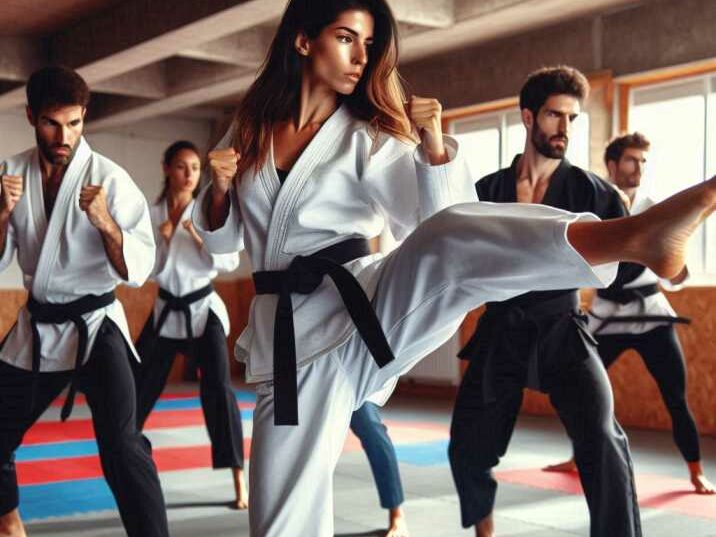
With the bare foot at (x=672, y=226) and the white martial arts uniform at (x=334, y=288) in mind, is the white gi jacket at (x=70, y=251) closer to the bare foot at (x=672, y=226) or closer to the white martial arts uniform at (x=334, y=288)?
the white martial arts uniform at (x=334, y=288)

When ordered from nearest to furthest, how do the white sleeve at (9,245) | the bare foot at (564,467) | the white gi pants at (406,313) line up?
the white gi pants at (406,313)
the white sleeve at (9,245)
the bare foot at (564,467)

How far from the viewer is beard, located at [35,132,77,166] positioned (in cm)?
314

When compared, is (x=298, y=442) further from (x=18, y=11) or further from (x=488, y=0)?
(x=18, y=11)

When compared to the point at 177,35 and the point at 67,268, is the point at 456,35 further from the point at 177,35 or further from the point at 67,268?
the point at 67,268

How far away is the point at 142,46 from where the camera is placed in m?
7.29

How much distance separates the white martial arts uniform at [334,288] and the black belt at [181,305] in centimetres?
227

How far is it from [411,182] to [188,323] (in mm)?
2596

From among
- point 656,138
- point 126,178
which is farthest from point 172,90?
point 126,178

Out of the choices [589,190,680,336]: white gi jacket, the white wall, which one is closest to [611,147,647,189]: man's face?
[589,190,680,336]: white gi jacket

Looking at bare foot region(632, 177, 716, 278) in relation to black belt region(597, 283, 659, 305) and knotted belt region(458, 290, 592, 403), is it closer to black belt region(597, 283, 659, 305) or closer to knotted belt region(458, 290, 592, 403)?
knotted belt region(458, 290, 592, 403)

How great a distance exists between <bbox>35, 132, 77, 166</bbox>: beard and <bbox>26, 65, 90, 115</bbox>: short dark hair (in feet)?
0.38

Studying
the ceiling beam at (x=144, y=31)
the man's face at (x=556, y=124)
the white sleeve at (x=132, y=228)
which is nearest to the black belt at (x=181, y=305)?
the white sleeve at (x=132, y=228)

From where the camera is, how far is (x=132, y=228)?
120 inches

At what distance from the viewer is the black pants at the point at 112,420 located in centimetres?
283
